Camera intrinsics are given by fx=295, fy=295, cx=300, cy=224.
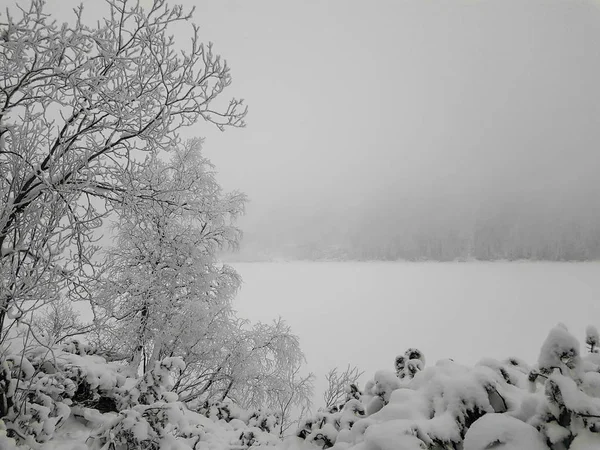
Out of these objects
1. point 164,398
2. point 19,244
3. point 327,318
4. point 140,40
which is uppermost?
point 140,40

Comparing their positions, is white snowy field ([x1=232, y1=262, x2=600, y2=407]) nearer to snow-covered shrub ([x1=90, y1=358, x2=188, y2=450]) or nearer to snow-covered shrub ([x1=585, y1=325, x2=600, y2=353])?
snow-covered shrub ([x1=585, y1=325, x2=600, y2=353])

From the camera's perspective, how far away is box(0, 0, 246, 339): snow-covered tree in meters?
2.75

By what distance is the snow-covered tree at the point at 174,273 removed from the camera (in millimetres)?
6969

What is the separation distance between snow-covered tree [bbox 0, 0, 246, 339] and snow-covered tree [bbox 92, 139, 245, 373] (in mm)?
3123

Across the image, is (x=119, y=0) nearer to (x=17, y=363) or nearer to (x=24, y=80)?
(x=24, y=80)

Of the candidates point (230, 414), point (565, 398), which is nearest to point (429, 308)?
point (230, 414)

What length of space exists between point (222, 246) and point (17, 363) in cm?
547

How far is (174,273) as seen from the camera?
24.2 feet

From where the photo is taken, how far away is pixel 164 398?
8.31 ft

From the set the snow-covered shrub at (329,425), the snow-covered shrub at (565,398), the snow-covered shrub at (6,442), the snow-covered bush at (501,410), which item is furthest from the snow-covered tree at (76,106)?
the snow-covered shrub at (565,398)

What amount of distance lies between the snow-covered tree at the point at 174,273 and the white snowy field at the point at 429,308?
46.6ft

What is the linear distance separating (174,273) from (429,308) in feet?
174

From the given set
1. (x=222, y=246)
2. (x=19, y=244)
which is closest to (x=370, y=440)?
(x=19, y=244)

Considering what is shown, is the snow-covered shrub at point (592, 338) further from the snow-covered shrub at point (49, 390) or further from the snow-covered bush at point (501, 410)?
the snow-covered shrub at point (49, 390)
